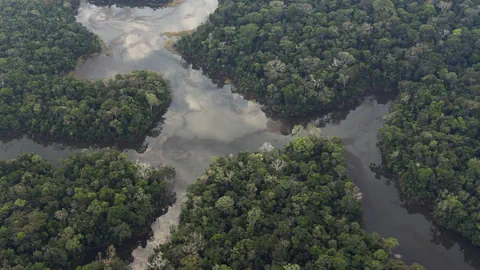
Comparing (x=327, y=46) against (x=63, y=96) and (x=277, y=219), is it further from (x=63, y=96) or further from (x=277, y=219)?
(x=63, y=96)

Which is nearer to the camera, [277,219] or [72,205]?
[277,219]

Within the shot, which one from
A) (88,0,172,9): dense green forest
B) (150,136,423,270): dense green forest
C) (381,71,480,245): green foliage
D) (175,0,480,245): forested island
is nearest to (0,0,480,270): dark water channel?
(175,0,480,245): forested island

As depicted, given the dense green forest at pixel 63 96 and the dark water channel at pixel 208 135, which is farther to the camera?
the dense green forest at pixel 63 96

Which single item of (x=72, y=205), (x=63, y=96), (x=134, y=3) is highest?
(x=134, y=3)

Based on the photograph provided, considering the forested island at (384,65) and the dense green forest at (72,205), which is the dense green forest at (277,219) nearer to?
the dense green forest at (72,205)

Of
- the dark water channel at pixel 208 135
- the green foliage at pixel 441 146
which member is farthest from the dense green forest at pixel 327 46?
the green foliage at pixel 441 146

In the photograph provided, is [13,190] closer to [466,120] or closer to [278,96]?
[278,96]

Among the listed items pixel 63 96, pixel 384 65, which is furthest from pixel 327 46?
pixel 63 96
